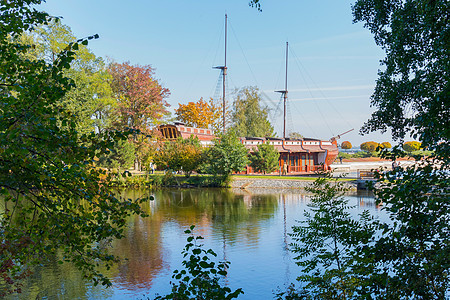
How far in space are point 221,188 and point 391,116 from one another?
26855mm

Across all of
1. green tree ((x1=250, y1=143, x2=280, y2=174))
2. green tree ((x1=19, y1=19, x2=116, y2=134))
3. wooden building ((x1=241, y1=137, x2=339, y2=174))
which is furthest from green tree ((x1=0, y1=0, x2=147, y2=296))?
wooden building ((x1=241, y1=137, x2=339, y2=174))

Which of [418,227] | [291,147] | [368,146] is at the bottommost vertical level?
[418,227]

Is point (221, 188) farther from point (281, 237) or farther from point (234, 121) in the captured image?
point (234, 121)

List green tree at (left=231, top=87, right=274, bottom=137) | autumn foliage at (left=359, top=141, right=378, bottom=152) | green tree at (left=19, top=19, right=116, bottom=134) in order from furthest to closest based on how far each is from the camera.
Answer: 1. autumn foliage at (left=359, top=141, right=378, bottom=152)
2. green tree at (left=231, top=87, right=274, bottom=137)
3. green tree at (left=19, top=19, right=116, bottom=134)

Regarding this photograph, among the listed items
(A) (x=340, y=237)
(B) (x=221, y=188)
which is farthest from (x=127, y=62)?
(A) (x=340, y=237)

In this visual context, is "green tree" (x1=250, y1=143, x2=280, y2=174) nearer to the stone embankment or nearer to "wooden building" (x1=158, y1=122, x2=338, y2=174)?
"wooden building" (x1=158, y1=122, x2=338, y2=174)

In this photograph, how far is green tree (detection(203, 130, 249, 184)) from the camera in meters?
35.9

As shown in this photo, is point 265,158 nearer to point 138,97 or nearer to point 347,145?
point 138,97

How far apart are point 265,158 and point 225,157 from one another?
28.0 feet

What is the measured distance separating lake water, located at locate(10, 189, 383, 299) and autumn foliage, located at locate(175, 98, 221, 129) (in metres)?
31.0

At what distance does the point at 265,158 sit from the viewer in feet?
141

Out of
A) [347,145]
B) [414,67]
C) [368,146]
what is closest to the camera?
[414,67]

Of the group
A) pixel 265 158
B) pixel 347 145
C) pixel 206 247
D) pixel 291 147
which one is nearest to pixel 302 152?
pixel 291 147

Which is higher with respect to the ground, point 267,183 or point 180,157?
Result: point 180,157
